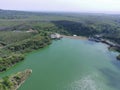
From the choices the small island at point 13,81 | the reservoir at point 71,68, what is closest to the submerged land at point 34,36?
the reservoir at point 71,68

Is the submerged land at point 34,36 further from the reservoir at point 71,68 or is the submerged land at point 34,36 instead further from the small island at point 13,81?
the small island at point 13,81

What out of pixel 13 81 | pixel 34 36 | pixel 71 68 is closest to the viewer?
pixel 13 81

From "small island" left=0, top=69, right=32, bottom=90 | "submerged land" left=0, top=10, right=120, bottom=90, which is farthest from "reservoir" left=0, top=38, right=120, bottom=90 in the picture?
"submerged land" left=0, top=10, right=120, bottom=90

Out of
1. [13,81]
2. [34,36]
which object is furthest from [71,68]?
[34,36]

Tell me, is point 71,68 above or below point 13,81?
below

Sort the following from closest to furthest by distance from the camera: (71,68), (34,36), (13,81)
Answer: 1. (13,81)
2. (71,68)
3. (34,36)

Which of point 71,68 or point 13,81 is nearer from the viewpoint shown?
point 13,81

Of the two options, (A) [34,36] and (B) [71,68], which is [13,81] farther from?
(A) [34,36]

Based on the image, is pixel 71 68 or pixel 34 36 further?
pixel 34 36
